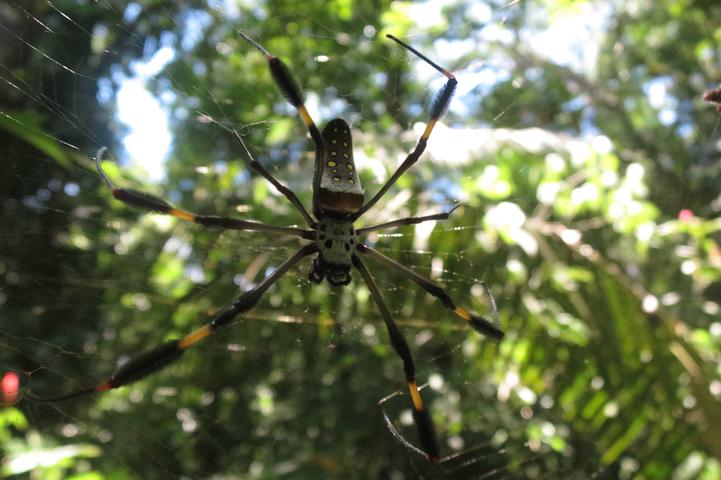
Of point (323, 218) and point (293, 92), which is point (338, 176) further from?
point (293, 92)

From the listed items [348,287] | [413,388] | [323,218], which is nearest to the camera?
[323,218]

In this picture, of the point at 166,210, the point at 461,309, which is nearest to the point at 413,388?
the point at 461,309

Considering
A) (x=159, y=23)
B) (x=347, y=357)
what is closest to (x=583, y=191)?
(x=347, y=357)

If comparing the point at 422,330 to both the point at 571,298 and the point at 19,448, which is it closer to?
the point at 571,298

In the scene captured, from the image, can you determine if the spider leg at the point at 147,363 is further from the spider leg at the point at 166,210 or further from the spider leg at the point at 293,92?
the spider leg at the point at 293,92

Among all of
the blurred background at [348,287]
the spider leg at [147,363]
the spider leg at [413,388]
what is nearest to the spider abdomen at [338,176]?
the spider leg at [413,388]

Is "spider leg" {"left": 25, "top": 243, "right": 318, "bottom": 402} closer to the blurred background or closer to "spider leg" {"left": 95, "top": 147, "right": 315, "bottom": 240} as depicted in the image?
"spider leg" {"left": 95, "top": 147, "right": 315, "bottom": 240}

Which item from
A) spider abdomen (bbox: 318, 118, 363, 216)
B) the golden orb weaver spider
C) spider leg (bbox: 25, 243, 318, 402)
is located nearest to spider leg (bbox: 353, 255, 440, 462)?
the golden orb weaver spider
